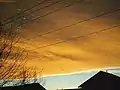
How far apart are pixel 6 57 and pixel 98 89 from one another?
101ft

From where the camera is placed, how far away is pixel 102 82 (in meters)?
51.0

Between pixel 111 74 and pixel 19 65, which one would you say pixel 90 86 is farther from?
pixel 19 65

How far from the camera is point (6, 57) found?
2219 centimetres

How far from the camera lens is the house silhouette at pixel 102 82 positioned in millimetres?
49562

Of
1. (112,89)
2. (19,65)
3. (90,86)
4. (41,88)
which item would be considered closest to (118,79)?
(112,89)

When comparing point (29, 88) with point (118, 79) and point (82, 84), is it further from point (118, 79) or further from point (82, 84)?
point (118, 79)

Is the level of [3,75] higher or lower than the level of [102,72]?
lower

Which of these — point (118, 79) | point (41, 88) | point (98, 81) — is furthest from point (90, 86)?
point (41, 88)

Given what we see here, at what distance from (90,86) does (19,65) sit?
100 ft

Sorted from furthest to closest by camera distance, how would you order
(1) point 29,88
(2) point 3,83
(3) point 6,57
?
(1) point 29,88, (2) point 3,83, (3) point 6,57

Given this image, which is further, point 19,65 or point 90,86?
point 90,86

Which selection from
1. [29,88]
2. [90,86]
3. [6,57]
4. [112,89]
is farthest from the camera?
[29,88]

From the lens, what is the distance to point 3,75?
22.4 m

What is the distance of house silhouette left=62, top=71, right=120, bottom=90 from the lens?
163ft
